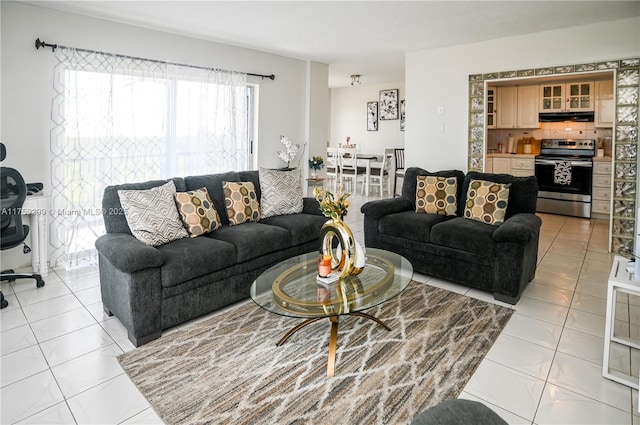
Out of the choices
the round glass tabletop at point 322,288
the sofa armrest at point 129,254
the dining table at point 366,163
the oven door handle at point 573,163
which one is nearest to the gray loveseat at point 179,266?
the sofa armrest at point 129,254

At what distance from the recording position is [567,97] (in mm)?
6828

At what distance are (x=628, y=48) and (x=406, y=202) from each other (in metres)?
2.87

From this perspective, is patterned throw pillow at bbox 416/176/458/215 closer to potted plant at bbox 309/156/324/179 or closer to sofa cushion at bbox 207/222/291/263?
sofa cushion at bbox 207/222/291/263

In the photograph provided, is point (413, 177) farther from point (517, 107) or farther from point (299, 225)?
point (517, 107)

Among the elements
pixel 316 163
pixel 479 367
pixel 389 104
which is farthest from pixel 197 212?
pixel 389 104

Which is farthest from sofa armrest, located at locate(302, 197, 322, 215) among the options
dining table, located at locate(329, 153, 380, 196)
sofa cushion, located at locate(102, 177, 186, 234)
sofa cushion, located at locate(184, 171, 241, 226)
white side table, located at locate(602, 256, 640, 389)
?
dining table, located at locate(329, 153, 380, 196)

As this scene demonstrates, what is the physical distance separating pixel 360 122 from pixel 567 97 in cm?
469

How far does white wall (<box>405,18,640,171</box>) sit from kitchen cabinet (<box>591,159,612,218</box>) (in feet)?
7.90

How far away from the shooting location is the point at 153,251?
259 cm

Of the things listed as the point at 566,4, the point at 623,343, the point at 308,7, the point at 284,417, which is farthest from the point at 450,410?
the point at 566,4

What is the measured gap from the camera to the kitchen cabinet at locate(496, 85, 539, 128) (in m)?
7.22

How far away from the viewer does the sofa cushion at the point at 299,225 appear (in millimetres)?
3615

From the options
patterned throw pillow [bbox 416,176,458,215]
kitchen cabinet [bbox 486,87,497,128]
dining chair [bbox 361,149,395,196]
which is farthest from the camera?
dining chair [bbox 361,149,395,196]

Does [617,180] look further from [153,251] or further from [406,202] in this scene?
[153,251]
